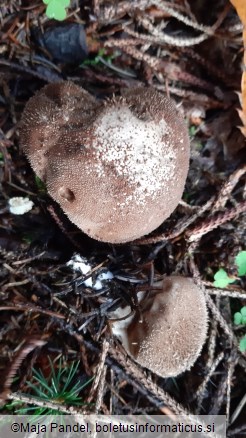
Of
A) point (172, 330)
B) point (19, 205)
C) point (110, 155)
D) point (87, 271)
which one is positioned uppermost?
point (110, 155)

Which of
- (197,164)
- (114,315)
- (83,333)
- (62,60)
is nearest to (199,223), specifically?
(197,164)

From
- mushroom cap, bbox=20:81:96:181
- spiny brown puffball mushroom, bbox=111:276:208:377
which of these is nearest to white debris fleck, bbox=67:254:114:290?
spiny brown puffball mushroom, bbox=111:276:208:377

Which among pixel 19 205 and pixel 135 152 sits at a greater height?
pixel 135 152

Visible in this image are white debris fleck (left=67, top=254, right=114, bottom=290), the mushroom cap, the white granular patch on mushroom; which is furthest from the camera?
white debris fleck (left=67, top=254, right=114, bottom=290)

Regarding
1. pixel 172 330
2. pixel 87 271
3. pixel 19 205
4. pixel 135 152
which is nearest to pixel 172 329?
pixel 172 330

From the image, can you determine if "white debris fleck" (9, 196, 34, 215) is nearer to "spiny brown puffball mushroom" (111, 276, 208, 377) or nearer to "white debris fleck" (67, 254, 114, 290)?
"white debris fleck" (67, 254, 114, 290)

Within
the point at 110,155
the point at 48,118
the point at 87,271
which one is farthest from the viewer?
the point at 87,271

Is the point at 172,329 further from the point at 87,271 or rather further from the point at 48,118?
the point at 48,118

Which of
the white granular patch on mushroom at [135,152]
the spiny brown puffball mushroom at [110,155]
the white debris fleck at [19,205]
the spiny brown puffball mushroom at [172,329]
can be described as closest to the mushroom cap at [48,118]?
the spiny brown puffball mushroom at [110,155]
